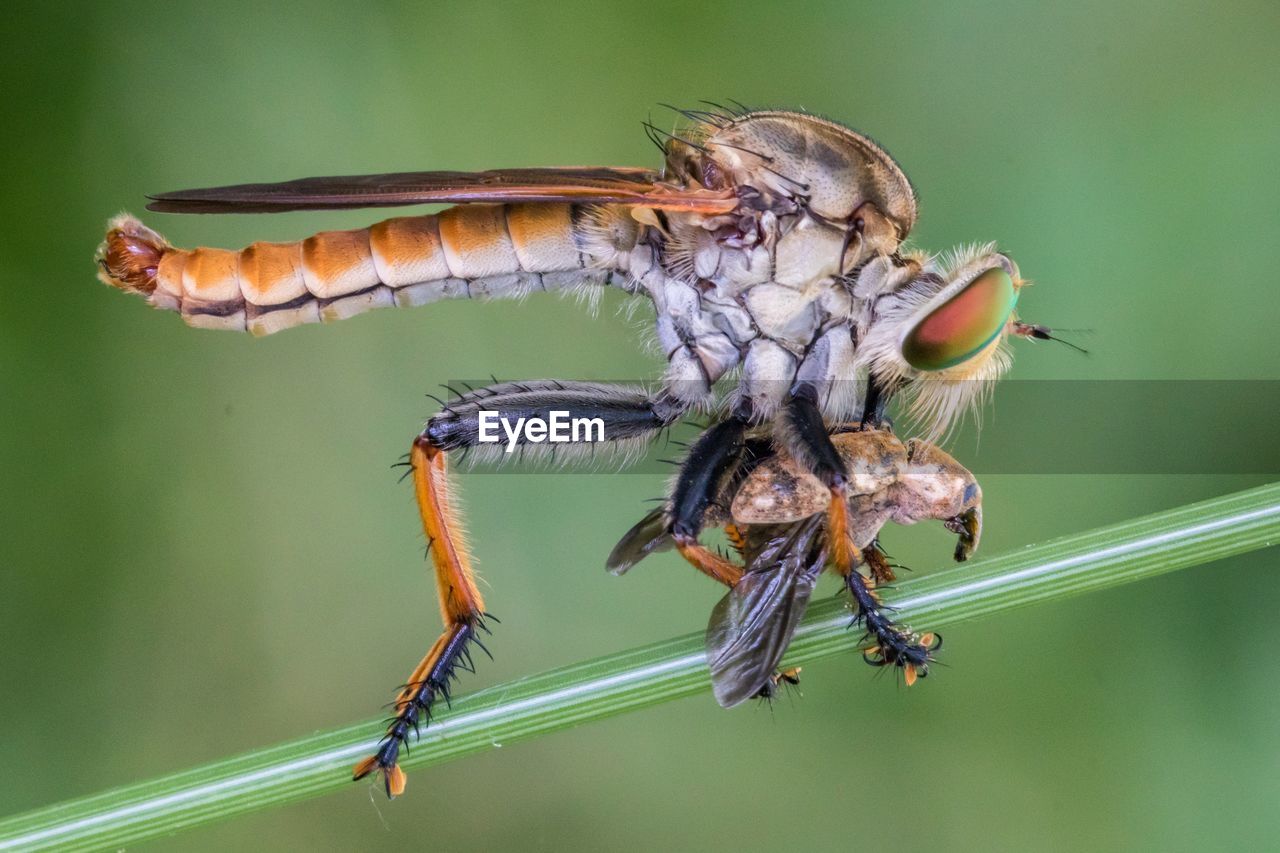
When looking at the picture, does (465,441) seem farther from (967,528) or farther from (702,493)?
(967,528)

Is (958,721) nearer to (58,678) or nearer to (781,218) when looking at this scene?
(781,218)

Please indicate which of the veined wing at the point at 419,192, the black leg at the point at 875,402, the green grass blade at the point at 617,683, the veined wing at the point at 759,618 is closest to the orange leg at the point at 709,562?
the veined wing at the point at 759,618

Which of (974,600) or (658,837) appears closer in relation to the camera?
(974,600)


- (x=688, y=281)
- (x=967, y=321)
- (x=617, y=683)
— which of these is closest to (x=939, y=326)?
(x=967, y=321)

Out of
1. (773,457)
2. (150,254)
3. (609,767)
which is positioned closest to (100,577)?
(150,254)

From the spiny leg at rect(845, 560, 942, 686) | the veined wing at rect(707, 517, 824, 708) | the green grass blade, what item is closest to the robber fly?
the veined wing at rect(707, 517, 824, 708)
